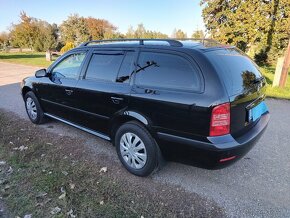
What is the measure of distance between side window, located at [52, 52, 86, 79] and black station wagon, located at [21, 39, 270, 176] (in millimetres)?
43

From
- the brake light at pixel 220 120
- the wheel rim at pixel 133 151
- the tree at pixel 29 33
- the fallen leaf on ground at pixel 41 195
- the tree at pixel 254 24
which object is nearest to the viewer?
the brake light at pixel 220 120

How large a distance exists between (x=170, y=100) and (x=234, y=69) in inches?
33.2

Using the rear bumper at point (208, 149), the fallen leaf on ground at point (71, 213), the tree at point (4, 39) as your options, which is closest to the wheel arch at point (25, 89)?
the fallen leaf on ground at point (71, 213)

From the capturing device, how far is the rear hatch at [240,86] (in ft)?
8.36

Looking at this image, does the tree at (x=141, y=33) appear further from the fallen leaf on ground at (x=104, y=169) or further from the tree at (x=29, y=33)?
the fallen leaf on ground at (x=104, y=169)

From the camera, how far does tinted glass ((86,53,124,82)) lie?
335 centimetres

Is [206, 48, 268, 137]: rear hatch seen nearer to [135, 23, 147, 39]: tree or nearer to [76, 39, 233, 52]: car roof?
[76, 39, 233, 52]: car roof

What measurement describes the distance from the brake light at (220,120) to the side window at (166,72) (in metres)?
0.32

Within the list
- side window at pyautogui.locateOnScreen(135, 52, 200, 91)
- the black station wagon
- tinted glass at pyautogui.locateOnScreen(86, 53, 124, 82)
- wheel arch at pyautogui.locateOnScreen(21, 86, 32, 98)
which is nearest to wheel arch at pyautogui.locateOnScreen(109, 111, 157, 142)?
the black station wagon

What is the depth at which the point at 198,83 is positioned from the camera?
2508 millimetres


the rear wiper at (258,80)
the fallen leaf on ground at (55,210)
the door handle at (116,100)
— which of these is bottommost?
the fallen leaf on ground at (55,210)

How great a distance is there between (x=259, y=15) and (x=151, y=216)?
1632 centimetres

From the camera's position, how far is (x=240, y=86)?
8.88 ft

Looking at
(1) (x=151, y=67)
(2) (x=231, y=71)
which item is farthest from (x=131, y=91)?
(2) (x=231, y=71)
